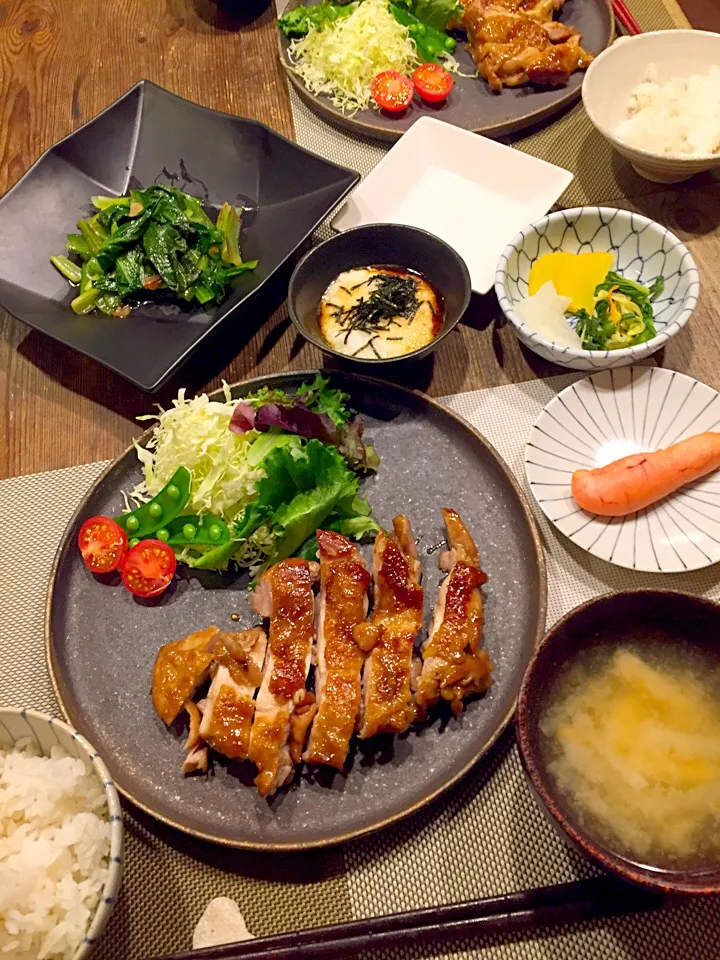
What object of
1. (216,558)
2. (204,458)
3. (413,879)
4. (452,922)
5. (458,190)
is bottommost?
(413,879)

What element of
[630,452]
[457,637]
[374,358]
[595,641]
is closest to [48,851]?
[457,637]

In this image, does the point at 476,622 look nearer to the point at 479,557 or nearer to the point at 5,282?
the point at 479,557

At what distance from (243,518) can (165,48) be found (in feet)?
10.2

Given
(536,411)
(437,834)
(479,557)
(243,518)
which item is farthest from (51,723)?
(536,411)

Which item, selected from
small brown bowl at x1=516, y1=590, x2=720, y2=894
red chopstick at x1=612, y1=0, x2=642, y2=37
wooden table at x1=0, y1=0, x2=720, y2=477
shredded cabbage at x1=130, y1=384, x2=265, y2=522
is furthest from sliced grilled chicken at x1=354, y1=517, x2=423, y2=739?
red chopstick at x1=612, y1=0, x2=642, y2=37

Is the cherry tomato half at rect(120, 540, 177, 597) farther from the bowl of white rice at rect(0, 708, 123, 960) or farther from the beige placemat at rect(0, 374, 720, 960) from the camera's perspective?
the beige placemat at rect(0, 374, 720, 960)

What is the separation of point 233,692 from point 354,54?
118 inches

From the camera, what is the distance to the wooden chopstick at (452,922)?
1674mm

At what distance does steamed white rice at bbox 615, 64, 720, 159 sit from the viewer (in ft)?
9.39

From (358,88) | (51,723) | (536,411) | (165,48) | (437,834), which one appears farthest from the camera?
(165,48)

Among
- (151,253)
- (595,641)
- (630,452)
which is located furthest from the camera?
(151,253)

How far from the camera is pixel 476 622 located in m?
2.07

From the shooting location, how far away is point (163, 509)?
2.37 metres

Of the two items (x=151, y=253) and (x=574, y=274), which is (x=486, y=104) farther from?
(x=151, y=253)
